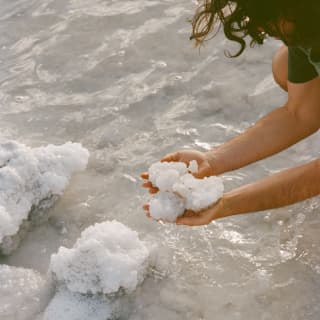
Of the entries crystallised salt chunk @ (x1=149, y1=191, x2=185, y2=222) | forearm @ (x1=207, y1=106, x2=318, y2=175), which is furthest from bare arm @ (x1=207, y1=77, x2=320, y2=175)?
crystallised salt chunk @ (x1=149, y1=191, x2=185, y2=222)

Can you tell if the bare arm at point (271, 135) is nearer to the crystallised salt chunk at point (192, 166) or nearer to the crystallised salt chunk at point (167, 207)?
the crystallised salt chunk at point (192, 166)

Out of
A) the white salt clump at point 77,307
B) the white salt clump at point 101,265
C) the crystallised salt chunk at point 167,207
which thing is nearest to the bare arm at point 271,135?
the crystallised salt chunk at point 167,207

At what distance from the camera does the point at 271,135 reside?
1.86 meters

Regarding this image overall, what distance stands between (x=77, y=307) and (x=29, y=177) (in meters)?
0.56

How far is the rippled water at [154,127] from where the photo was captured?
72.2 inches

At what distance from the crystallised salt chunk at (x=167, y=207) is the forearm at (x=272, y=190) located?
0.12 m

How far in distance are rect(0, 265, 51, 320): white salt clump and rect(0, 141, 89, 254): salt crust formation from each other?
0.35ft

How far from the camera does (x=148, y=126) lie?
2.55 meters

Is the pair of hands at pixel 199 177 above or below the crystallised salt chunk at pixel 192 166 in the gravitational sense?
below

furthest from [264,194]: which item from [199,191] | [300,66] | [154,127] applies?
[154,127]

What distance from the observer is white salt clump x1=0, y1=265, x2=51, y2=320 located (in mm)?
1807

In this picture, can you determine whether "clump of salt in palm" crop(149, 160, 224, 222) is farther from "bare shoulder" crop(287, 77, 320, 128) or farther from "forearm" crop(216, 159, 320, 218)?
"bare shoulder" crop(287, 77, 320, 128)

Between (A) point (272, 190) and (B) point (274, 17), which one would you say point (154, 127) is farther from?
(B) point (274, 17)

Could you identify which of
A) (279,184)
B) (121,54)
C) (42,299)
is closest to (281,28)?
(279,184)
